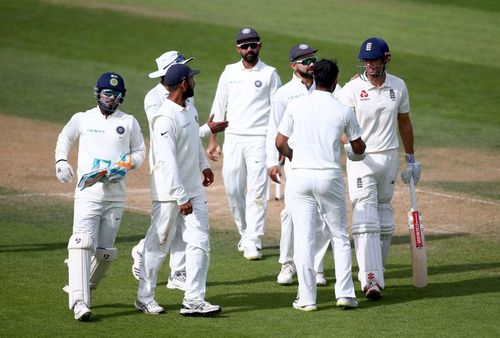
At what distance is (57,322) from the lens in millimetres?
10297

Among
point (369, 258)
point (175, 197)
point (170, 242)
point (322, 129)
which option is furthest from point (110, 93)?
point (369, 258)

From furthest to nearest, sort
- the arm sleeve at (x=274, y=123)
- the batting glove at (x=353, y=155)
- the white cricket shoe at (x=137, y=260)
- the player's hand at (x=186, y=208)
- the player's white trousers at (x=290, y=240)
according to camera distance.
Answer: the arm sleeve at (x=274, y=123) < the player's white trousers at (x=290, y=240) < the white cricket shoe at (x=137, y=260) < the batting glove at (x=353, y=155) < the player's hand at (x=186, y=208)

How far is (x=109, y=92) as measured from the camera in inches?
418

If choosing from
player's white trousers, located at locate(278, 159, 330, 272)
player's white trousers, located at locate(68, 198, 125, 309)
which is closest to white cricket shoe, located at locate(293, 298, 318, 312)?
player's white trousers, located at locate(278, 159, 330, 272)

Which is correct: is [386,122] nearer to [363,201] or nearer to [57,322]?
[363,201]

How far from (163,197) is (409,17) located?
2022cm

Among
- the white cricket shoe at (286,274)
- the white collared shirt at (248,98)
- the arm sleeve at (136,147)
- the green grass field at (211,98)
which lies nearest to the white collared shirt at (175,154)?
the arm sleeve at (136,147)

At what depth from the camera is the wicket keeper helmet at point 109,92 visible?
1059 centimetres

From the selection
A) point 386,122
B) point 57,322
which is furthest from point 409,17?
point 57,322

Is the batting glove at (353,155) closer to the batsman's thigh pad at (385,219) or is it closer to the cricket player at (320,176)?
the cricket player at (320,176)

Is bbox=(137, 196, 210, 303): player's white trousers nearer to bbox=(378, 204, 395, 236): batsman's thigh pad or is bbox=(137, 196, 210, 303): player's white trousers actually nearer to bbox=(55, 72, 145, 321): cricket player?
bbox=(55, 72, 145, 321): cricket player

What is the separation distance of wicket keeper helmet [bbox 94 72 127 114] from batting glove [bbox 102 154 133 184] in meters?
0.49

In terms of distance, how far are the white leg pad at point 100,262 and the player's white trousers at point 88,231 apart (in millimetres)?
62

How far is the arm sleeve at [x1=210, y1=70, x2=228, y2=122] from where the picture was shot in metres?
14.0
